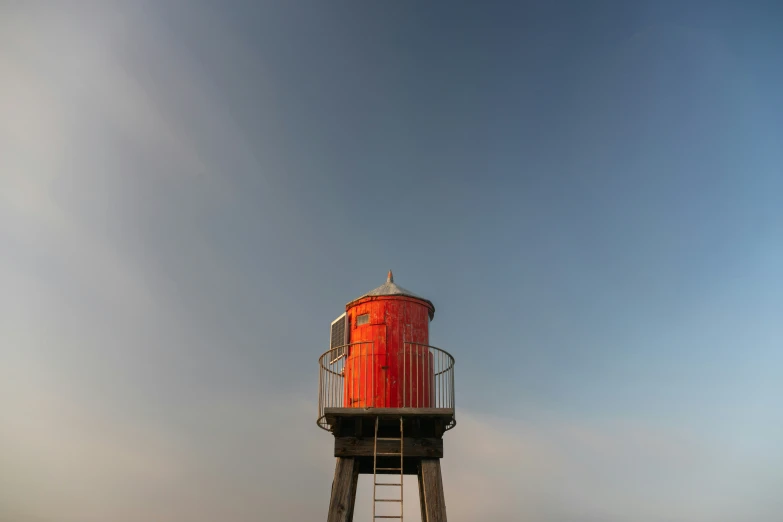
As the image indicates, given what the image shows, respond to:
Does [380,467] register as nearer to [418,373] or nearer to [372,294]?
[418,373]

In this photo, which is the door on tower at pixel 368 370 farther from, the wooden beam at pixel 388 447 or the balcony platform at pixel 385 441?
the wooden beam at pixel 388 447

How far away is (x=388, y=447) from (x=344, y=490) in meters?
1.29

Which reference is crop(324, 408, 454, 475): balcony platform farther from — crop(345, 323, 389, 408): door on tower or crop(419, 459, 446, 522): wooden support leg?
crop(345, 323, 389, 408): door on tower

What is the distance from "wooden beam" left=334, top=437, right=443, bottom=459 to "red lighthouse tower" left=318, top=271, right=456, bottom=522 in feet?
0.07

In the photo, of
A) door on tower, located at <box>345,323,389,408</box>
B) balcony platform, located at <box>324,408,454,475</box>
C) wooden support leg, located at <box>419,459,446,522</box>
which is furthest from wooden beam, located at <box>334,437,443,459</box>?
door on tower, located at <box>345,323,389,408</box>

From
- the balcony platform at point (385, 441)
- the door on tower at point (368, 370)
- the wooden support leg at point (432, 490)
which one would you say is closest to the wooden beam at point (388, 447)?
the balcony platform at point (385, 441)

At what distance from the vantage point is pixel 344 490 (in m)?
14.3

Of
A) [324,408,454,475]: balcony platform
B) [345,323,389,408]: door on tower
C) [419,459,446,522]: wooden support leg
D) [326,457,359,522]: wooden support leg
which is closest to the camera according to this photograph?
[419,459,446,522]: wooden support leg

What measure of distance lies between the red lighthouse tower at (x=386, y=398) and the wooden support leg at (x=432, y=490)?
2cm

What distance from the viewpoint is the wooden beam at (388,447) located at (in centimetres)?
1461

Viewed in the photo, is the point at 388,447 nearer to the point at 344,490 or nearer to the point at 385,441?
the point at 385,441

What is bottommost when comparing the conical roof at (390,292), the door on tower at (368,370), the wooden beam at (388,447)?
the wooden beam at (388,447)

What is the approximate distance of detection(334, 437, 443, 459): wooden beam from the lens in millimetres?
14609

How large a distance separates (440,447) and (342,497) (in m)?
2.33
